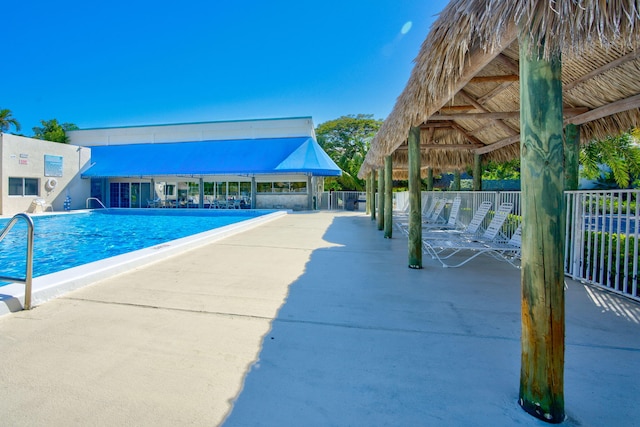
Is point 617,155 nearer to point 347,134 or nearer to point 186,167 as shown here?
point 186,167

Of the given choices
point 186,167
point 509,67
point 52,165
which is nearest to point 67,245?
point 509,67

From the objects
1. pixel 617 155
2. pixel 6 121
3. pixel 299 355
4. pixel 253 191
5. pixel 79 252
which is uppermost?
pixel 6 121

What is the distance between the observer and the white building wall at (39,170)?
17438mm

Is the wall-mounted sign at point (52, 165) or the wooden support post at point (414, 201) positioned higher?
the wall-mounted sign at point (52, 165)

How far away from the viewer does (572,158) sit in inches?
231

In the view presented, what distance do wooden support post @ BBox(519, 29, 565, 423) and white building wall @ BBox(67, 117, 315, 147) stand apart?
24849 mm

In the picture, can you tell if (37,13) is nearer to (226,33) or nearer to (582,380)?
(226,33)

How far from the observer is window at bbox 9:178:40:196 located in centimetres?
1800

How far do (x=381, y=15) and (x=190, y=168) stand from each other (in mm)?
16180

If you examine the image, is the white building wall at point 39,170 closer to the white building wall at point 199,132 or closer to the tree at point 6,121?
the white building wall at point 199,132

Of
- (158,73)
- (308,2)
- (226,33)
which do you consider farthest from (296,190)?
(158,73)

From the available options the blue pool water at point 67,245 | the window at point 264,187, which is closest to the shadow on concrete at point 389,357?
the blue pool water at point 67,245

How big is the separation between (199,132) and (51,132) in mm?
18564

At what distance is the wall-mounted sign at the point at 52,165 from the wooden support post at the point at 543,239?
25107mm
